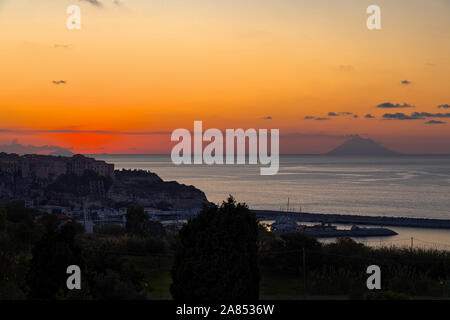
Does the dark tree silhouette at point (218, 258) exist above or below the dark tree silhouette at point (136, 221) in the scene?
above

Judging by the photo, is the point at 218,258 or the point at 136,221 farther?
the point at 136,221

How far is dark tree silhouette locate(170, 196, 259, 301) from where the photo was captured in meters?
7.67

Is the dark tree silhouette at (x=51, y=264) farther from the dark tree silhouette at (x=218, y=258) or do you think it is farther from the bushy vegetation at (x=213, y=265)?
the dark tree silhouette at (x=218, y=258)

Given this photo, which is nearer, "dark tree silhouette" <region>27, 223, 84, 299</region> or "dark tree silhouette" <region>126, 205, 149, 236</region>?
"dark tree silhouette" <region>27, 223, 84, 299</region>

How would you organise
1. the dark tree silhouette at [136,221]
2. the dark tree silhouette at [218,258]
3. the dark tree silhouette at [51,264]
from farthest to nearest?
the dark tree silhouette at [136,221] < the dark tree silhouette at [51,264] < the dark tree silhouette at [218,258]

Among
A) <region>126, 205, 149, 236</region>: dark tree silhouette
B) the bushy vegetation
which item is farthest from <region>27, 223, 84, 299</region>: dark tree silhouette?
<region>126, 205, 149, 236</region>: dark tree silhouette

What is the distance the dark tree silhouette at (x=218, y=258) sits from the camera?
25.2 ft

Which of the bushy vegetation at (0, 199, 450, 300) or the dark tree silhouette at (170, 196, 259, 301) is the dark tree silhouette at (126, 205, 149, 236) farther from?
the dark tree silhouette at (170, 196, 259, 301)

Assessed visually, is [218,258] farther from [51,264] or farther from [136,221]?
[136,221]

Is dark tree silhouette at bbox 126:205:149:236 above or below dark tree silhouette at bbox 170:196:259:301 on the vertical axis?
below

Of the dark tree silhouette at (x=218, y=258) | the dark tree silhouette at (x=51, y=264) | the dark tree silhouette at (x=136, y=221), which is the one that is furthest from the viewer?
the dark tree silhouette at (x=136, y=221)

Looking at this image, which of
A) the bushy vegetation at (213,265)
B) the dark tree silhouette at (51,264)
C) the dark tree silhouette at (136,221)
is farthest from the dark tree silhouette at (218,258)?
the dark tree silhouette at (136,221)

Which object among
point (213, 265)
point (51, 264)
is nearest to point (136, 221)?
point (51, 264)

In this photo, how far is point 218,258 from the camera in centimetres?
774
